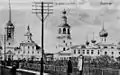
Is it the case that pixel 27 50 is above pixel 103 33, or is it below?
below

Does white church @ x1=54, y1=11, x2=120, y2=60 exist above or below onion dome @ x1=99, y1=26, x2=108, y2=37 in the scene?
below

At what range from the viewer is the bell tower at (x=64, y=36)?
4722 cm

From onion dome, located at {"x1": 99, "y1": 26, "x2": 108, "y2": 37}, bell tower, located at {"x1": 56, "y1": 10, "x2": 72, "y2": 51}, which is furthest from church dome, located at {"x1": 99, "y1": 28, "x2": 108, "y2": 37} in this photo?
bell tower, located at {"x1": 56, "y1": 10, "x2": 72, "y2": 51}

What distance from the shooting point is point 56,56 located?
177 feet

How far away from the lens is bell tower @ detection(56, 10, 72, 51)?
155 feet

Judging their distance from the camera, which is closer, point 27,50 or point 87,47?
point 87,47

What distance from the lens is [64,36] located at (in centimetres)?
4928

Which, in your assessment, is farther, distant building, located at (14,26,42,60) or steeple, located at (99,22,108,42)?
distant building, located at (14,26,42,60)

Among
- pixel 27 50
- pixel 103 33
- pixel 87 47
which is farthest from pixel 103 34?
pixel 27 50

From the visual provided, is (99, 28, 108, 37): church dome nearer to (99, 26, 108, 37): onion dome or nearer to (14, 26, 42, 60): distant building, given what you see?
(99, 26, 108, 37): onion dome

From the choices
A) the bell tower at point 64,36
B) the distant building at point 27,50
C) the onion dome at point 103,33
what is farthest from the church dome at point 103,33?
the distant building at point 27,50

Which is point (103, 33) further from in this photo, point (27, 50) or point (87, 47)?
point (27, 50)

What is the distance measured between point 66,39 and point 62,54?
3.65 metres

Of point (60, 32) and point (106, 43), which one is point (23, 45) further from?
point (106, 43)
